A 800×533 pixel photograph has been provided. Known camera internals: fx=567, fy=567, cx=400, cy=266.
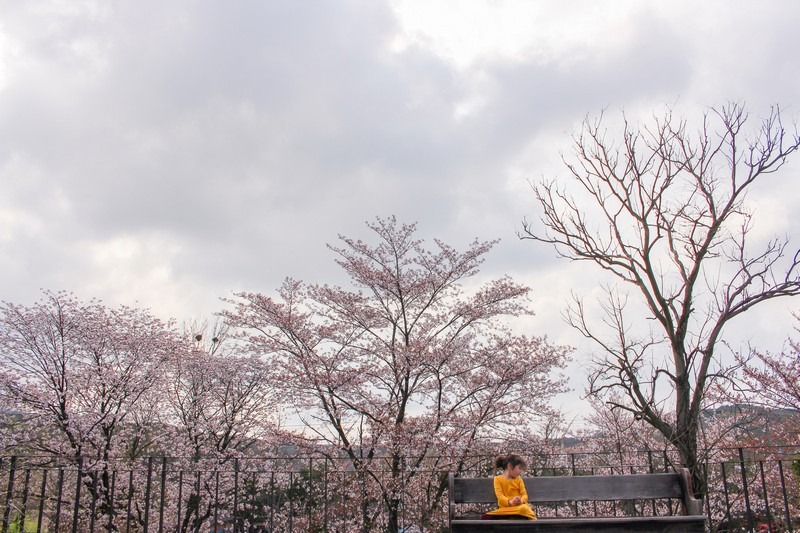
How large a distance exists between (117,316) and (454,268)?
8705mm

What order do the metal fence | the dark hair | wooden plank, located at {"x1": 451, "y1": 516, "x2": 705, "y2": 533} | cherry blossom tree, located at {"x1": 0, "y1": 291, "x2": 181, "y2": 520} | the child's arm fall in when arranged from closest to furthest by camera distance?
wooden plank, located at {"x1": 451, "y1": 516, "x2": 705, "y2": 533}
the child's arm
the dark hair
the metal fence
cherry blossom tree, located at {"x1": 0, "y1": 291, "x2": 181, "y2": 520}

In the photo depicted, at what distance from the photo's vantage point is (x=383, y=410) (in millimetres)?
10445

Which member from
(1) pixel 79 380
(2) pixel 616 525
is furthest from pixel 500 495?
(1) pixel 79 380

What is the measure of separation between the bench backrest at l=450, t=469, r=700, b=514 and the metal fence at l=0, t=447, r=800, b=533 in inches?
30.9

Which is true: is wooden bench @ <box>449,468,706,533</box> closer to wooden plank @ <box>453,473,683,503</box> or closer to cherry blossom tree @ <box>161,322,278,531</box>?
wooden plank @ <box>453,473,683,503</box>

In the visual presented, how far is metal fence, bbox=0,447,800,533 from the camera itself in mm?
6680

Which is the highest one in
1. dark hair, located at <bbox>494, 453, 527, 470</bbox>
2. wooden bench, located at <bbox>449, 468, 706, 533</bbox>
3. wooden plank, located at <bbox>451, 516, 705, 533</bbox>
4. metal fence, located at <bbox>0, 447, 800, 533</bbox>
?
dark hair, located at <bbox>494, 453, 527, 470</bbox>

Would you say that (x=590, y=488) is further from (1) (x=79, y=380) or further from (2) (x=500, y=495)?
(1) (x=79, y=380)

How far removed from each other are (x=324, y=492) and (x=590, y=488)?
15.4 ft

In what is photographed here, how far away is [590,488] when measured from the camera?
489 centimetres

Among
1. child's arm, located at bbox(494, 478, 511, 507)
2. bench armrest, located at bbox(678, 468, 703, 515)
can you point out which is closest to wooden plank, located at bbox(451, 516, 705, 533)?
bench armrest, located at bbox(678, 468, 703, 515)

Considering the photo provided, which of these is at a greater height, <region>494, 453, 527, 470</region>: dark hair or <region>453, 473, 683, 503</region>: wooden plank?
<region>494, 453, 527, 470</region>: dark hair

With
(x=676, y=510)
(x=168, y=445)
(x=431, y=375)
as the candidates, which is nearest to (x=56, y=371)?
(x=168, y=445)

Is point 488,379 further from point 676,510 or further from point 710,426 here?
point 710,426
